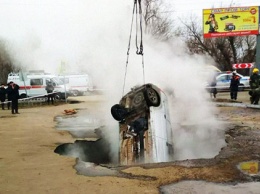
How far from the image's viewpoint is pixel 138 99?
25.8ft

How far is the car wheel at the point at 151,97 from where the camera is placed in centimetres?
754

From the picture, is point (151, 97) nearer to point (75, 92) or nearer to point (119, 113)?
point (119, 113)

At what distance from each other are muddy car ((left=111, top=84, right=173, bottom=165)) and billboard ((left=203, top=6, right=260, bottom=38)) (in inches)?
1063

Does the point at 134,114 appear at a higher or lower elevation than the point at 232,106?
higher

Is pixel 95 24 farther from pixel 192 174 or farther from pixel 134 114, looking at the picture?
pixel 192 174

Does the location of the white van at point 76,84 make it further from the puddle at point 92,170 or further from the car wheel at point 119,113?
the puddle at point 92,170

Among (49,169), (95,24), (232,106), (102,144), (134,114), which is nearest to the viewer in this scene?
(49,169)

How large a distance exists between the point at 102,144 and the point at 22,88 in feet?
69.5

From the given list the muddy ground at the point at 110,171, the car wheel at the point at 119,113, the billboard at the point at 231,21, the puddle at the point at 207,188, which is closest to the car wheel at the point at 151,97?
the car wheel at the point at 119,113

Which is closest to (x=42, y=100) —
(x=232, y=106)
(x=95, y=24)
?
(x=232, y=106)

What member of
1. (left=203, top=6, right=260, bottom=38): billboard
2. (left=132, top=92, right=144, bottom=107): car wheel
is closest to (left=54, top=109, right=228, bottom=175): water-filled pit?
(left=132, top=92, right=144, bottom=107): car wheel

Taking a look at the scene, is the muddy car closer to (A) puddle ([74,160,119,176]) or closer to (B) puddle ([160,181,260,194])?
(A) puddle ([74,160,119,176])

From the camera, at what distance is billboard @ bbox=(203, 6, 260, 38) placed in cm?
3243

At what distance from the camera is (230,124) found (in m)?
11.6
